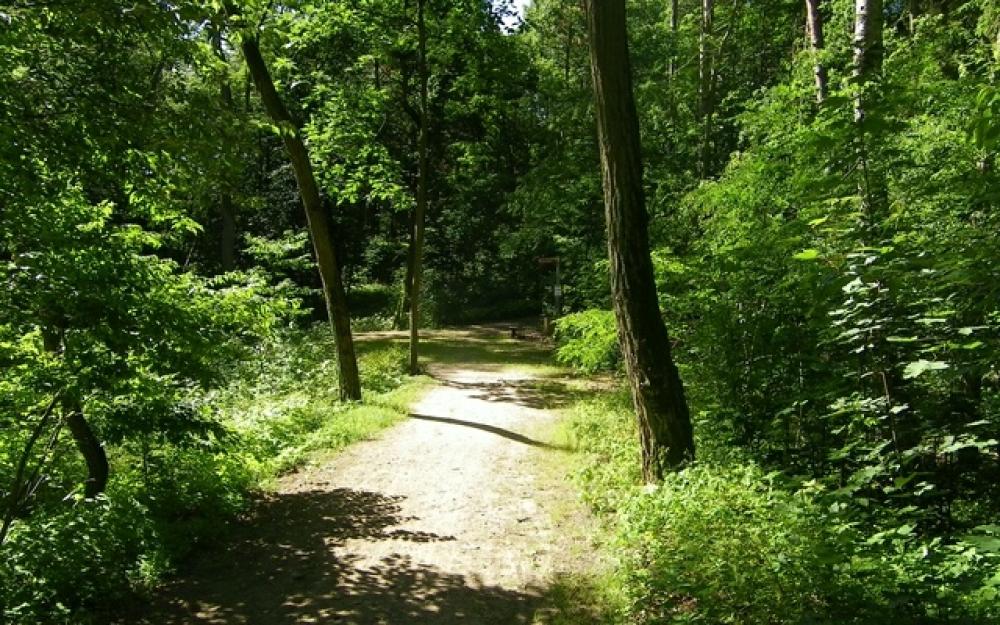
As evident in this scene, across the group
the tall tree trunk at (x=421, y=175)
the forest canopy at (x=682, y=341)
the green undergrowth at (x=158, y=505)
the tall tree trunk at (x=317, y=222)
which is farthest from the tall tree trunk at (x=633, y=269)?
the tall tree trunk at (x=421, y=175)

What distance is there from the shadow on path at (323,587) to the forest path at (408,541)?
0.6 inches

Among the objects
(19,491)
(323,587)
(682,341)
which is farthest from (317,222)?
(19,491)

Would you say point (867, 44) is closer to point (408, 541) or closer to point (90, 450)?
point (408, 541)

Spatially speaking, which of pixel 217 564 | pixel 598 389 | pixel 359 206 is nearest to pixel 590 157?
pixel 598 389

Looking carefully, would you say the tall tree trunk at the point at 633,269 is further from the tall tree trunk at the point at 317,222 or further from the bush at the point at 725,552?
the tall tree trunk at the point at 317,222

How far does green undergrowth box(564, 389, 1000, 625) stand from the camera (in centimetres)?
319

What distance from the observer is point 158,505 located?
6.49m

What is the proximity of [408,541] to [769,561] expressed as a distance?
3.69 m

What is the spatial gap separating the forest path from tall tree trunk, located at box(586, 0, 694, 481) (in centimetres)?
136

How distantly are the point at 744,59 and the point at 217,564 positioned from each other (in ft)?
80.8

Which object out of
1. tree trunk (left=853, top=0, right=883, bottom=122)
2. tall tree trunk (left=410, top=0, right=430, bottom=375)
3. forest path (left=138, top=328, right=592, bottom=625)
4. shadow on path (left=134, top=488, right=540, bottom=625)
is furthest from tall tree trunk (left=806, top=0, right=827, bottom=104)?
shadow on path (left=134, top=488, right=540, bottom=625)

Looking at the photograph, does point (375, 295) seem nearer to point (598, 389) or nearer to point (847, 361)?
point (598, 389)

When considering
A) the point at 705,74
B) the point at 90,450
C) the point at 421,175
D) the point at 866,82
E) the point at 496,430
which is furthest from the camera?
the point at 705,74

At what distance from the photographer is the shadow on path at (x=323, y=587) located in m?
5.05
